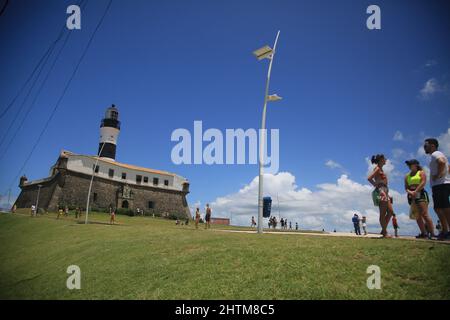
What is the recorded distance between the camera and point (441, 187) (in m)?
7.12

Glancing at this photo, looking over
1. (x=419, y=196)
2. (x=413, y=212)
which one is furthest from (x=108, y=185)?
(x=419, y=196)

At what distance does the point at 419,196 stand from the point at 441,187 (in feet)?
A: 1.74

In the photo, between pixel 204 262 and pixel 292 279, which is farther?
pixel 204 262

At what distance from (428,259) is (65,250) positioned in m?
14.5

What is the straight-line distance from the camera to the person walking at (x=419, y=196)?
745cm

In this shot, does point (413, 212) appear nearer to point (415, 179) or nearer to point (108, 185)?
point (415, 179)

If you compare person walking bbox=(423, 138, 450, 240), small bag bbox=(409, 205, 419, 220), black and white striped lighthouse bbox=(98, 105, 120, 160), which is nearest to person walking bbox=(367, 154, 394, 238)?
small bag bbox=(409, 205, 419, 220)

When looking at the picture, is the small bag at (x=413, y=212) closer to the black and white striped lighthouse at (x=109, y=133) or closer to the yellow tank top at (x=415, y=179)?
the yellow tank top at (x=415, y=179)

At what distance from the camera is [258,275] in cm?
664

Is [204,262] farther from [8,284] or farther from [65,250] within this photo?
[65,250]

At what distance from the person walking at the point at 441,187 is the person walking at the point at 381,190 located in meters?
1.15

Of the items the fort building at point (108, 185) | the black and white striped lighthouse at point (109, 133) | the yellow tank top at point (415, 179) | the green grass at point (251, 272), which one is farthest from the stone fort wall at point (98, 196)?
the yellow tank top at point (415, 179)
